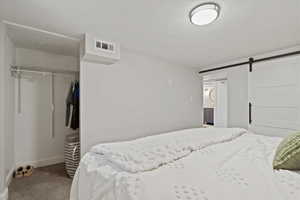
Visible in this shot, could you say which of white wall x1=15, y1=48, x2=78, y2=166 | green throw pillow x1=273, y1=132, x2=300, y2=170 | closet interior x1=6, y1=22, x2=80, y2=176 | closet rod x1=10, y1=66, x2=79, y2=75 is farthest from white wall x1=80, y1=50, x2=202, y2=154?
green throw pillow x1=273, y1=132, x2=300, y2=170

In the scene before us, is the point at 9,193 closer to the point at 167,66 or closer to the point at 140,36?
the point at 140,36

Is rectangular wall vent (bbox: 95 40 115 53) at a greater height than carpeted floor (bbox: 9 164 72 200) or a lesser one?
greater

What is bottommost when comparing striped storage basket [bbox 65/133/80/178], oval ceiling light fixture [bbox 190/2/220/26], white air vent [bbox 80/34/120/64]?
striped storage basket [bbox 65/133/80/178]

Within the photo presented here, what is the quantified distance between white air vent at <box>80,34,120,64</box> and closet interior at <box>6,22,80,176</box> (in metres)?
0.30

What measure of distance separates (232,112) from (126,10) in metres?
2.78

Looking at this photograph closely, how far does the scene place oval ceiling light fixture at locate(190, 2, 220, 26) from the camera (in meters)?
1.50

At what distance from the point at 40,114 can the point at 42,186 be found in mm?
1273

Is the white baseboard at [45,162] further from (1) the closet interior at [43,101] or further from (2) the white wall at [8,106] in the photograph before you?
(2) the white wall at [8,106]

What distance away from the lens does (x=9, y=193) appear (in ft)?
6.32

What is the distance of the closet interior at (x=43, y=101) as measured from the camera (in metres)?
2.42

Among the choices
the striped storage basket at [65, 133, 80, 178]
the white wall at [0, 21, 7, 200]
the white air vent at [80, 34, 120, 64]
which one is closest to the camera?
the white wall at [0, 21, 7, 200]

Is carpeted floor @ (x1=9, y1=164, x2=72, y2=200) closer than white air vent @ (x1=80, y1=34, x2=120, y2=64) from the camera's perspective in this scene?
Yes

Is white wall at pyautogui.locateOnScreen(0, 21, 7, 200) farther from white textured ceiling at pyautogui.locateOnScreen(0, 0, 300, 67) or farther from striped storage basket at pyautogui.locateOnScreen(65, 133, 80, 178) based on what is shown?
striped storage basket at pyautogui.locateOnScreen(65, 133, 80, 178)

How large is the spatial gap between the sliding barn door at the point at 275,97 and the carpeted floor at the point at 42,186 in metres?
3.17
